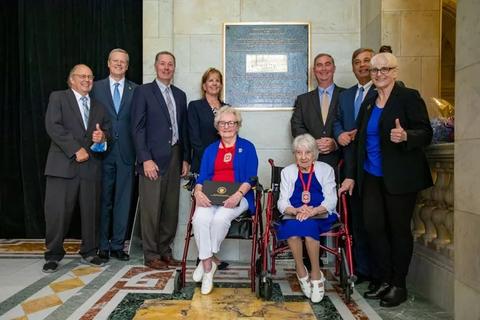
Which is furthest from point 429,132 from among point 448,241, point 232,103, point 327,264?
point 232,103

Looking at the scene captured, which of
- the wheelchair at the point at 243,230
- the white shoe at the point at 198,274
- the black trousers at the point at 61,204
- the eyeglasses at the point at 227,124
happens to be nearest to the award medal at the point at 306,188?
the wheelchair at the point at 243,230

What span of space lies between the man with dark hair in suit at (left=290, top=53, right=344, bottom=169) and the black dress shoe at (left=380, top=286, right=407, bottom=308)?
42.9 inches

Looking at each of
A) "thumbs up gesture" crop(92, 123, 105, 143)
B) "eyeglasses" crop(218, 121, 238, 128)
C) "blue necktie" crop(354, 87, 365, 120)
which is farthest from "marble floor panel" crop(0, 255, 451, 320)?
"blue necktie" crop(354, 87, 365, 120)

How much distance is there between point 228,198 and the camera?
3.07 meters

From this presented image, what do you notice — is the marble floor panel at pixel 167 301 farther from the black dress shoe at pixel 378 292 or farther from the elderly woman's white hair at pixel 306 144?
the elderly woman's white hair at pixel 306 144

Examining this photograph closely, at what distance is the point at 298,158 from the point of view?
120 inches

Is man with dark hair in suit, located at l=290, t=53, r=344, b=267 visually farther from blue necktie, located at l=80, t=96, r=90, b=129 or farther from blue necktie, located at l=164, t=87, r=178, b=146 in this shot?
blue necktie, located at l=80, t=96, r=90, b=129

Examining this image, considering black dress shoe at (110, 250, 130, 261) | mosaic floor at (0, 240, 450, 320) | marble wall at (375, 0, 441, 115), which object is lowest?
mosaic floor at (0, 240, 450, 320)

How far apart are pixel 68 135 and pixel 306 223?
6.49ft

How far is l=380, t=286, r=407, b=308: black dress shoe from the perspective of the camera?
9.01 feet

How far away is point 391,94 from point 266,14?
1.82 metres

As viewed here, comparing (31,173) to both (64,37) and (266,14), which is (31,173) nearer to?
(64,37)

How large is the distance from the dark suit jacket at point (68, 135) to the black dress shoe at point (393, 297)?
2.38 meters

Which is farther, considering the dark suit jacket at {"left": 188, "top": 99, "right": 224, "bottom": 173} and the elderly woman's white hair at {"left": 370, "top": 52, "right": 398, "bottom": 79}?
the dark suit jacket at {"left": 188, "top": 99, "right": 224, "bottom": 173}
